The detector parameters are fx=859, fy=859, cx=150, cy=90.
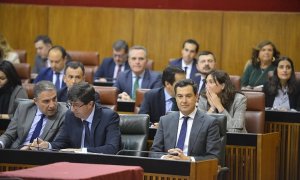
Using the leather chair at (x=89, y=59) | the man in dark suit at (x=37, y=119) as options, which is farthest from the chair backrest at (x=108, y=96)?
the leather chair at (x=89, y=59)

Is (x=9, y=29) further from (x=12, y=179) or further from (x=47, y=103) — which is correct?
(x=12, y=179)

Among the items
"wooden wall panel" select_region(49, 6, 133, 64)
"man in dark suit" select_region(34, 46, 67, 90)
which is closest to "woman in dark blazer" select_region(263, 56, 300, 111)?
"man in dark suit" select_region(34, 46, 67, 90)

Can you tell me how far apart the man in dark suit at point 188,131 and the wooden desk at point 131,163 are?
0.51 meters

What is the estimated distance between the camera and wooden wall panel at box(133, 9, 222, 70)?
1361cm

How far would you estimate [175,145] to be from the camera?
7.43 metres

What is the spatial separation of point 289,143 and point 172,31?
5.18m

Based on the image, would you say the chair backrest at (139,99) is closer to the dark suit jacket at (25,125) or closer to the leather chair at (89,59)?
the dark suit jacket at (25,125)

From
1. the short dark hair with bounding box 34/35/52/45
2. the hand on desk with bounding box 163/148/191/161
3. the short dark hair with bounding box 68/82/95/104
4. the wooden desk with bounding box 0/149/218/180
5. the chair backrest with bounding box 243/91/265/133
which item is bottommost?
the wooden desk with bounding box 0/149/218/180

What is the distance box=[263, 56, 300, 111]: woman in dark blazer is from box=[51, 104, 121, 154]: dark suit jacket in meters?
2.83

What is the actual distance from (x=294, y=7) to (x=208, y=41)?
145cm

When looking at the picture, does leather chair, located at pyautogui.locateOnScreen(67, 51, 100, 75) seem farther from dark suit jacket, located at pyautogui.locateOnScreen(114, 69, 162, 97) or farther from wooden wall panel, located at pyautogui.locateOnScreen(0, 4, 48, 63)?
dark suit jacket, located at pyautogui.locateOnScreen(114, 69, 162, 97)

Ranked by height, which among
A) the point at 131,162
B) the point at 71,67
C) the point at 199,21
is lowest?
the point at 131,162

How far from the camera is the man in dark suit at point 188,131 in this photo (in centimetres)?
728

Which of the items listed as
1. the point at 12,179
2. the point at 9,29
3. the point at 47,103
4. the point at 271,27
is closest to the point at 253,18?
the point at 271,27
